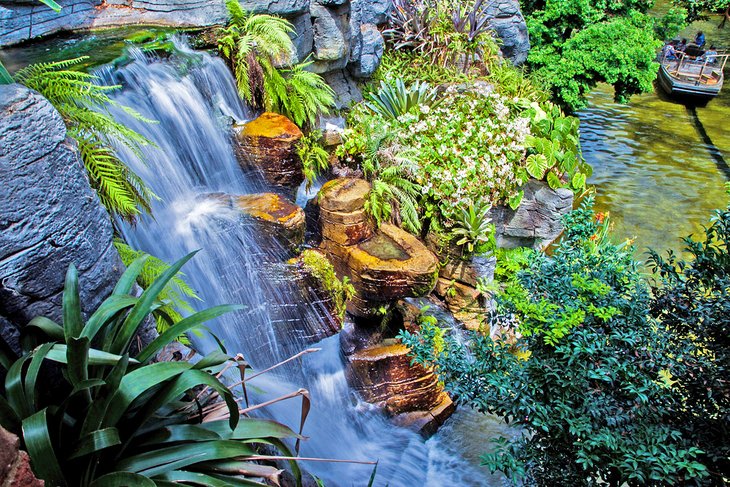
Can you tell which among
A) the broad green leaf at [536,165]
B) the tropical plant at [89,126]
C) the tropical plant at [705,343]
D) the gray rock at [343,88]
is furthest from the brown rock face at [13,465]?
the gray rock at [343,88]

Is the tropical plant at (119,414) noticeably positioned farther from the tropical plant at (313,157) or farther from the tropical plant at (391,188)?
the tropical plant at (313,157)

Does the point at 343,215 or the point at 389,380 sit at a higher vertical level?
the point at 343,215

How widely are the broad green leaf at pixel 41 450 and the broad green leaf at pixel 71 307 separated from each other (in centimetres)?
46

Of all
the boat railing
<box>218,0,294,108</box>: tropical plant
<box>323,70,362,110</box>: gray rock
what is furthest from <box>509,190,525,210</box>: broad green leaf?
the boat railing

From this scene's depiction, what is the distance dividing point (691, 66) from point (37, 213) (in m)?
19.9

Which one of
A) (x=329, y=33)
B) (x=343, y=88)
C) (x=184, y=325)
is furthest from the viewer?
(x=343, y=88)

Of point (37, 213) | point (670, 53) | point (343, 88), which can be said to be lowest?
point (37, 213)

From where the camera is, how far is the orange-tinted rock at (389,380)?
5664mm

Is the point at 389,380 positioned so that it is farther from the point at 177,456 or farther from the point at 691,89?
the point at 691,89

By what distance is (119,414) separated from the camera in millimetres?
2098

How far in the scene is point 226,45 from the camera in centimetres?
643

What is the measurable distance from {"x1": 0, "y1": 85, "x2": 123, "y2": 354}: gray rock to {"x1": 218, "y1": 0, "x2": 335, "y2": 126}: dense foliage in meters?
4.16

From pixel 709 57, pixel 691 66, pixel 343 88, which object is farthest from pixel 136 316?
pixel 709 57

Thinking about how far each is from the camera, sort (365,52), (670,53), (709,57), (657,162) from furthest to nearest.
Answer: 1. (670,53)
2. (709,57)
3. (657,162)
4. (365,52)
